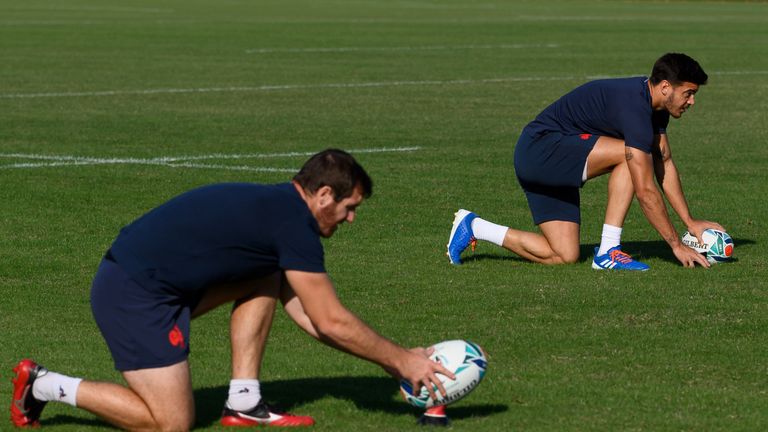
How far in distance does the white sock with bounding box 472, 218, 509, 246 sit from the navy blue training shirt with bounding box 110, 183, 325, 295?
5.18 metres

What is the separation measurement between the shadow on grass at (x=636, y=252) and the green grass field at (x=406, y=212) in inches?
2.1

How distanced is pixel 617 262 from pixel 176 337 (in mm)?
5223

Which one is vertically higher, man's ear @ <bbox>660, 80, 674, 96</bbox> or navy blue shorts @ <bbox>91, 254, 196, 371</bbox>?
man's ear @ <bbox>660, 80, 674, 96</bbox>

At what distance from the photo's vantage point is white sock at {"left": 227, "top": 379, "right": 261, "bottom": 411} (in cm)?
757

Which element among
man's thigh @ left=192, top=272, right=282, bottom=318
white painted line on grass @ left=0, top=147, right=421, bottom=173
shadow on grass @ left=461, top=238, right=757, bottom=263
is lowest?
white painted line on grass @ left=0, top=147, right=421, bottom=173

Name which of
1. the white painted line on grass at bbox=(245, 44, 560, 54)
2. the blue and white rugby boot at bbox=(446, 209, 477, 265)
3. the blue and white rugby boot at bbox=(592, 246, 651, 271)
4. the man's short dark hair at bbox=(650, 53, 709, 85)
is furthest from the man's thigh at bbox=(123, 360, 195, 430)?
the white painted line on grass at bbox=(245, 44, 560, 54)

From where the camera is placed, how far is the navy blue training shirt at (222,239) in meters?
7.03

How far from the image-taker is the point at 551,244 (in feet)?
40.0

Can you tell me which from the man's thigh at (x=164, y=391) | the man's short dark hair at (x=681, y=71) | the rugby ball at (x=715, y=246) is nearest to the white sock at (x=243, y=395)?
Answer: the man's thigh at (x=164, y=391)

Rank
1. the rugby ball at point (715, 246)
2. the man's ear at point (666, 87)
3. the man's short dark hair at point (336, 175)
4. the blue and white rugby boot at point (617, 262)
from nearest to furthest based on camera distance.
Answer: the man's short dark hair at point (336, 175), the man's ear at point (666, 87), the blue and white rugby boot at point (617, 262), the rugby ball at point (715, 246)

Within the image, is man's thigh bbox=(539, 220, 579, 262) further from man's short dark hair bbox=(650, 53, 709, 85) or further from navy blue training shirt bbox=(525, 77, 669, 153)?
man's short dark hair bbox=(650, 53, 709, 85)

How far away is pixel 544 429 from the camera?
751cm

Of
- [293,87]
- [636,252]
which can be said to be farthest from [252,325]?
[293,87]

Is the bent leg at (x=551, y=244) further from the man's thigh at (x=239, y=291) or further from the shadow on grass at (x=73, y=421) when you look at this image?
the shadow on grass at (x=73, y=421)
